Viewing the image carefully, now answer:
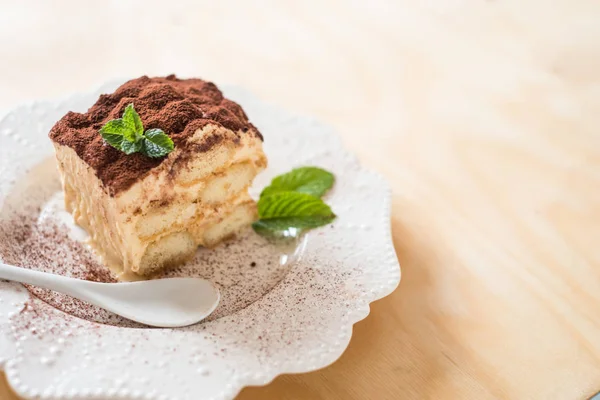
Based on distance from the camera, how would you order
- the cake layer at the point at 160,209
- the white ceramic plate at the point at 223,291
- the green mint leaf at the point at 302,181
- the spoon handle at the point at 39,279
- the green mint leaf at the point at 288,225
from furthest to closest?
the green mint leaf at the point at 302,181 → the green mint leaf at the point at 288,225 → the cake layer at the point at 160,209 → the spoon handle at the point at 39,279 → the white ceramic plate at the point at 223,291

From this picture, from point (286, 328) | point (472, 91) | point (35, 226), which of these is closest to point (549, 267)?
point (286, 328)

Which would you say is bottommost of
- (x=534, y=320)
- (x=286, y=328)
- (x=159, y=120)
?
(x=534, y=320)

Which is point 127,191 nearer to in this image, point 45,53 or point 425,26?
point 45,53

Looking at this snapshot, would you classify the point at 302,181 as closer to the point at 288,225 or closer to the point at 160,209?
the point at 288,225

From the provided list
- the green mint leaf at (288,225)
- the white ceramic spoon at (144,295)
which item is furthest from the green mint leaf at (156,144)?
the green mint leaf at (288,225)

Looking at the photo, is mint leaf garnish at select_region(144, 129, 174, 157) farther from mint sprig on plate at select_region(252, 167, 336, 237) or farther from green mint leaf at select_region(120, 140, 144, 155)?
mint sprig on plate at select_region(252, 167, 336, 237)

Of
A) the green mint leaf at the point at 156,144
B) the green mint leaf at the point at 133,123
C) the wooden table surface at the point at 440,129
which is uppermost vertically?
the green mint leaf at the point at 133,123

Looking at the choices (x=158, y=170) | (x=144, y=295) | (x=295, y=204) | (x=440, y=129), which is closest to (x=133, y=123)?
(x=158, y=170)

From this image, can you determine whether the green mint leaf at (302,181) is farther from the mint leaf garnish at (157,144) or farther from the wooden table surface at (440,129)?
the mint leaf garnish at (157,144)
